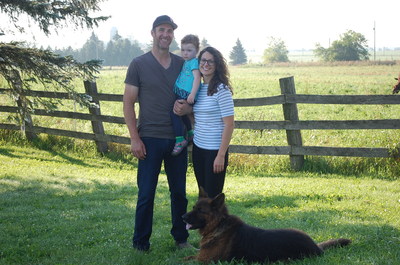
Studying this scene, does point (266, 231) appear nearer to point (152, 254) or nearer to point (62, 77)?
point (152, 254)

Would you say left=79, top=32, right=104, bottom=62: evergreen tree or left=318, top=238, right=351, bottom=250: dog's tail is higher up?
left=79, top=32, right=104, bottom=62: evergreen tree

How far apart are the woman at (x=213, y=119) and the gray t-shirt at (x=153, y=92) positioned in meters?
0.32

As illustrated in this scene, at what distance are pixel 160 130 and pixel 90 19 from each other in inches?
207

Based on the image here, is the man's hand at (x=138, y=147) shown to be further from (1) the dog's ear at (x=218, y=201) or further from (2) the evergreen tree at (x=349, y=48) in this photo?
(2) the evergreen tree at (x=349, y=48)

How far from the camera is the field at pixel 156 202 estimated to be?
4.54 m

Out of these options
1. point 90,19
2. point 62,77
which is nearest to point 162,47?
point 62,77

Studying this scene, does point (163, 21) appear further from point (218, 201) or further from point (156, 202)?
point (156, 202)

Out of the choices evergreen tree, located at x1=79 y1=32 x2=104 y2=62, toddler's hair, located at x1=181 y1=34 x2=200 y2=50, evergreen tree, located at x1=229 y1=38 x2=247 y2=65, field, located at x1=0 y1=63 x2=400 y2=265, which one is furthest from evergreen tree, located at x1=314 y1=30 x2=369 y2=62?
toddler's hair, located at x1=181 y1=34 x2=200 y2=50

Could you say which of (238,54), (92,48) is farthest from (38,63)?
→ (92,48)

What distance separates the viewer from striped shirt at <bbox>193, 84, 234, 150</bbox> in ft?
13.3

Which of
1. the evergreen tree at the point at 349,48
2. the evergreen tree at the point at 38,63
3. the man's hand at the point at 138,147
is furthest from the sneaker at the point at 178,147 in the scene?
the evergreen tree at the point at 349,48

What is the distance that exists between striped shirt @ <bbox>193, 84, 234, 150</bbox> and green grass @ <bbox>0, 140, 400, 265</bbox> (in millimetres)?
1175

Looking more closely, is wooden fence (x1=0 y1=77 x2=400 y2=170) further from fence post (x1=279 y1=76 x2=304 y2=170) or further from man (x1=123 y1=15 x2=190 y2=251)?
man (x1=123 y1=15 x2=190 y2=251)

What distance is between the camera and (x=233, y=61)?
111m
